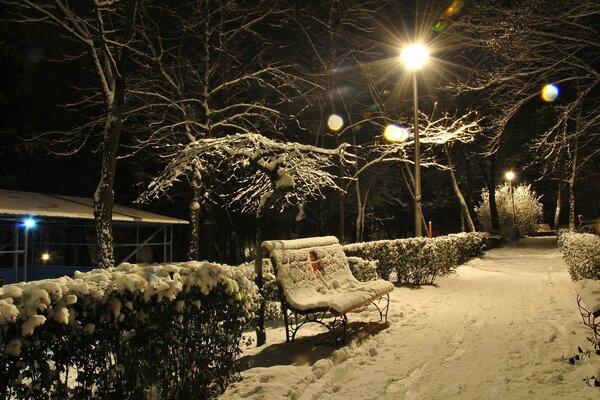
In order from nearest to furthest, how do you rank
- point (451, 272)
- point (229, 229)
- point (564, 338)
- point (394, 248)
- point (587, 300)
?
point (587, 300)
point (564, 338)
point (394, 248)
point (451, 272)
point (229, 229)

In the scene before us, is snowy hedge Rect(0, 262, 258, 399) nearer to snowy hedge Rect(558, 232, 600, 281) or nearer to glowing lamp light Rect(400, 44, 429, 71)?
snowy hedge Rect(558, 232, 600, 281)

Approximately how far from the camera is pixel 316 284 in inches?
265

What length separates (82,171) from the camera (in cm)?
3036

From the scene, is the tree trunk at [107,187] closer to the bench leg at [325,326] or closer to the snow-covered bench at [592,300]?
the bench leg at [325,326]

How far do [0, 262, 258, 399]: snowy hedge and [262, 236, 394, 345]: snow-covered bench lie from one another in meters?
1.37

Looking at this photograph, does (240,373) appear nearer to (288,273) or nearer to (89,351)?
(288,273)

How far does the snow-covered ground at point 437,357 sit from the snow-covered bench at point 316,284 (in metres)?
0.40

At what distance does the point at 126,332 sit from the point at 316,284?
12.2 feet

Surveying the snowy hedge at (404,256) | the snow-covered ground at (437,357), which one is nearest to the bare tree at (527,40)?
the snowy hedge at (404,256)

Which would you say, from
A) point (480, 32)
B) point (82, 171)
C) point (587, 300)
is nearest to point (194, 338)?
point (587, 300)

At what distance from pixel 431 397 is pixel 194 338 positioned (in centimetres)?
205

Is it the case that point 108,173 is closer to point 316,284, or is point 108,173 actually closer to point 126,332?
point 316,284

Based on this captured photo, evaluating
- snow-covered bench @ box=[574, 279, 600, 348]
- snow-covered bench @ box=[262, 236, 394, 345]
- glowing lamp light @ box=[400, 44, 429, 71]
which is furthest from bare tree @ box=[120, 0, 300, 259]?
snow-covered bench @ box=[574, 279, 600, 348]

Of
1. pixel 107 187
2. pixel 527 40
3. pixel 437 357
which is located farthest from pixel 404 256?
pixel 107 187
